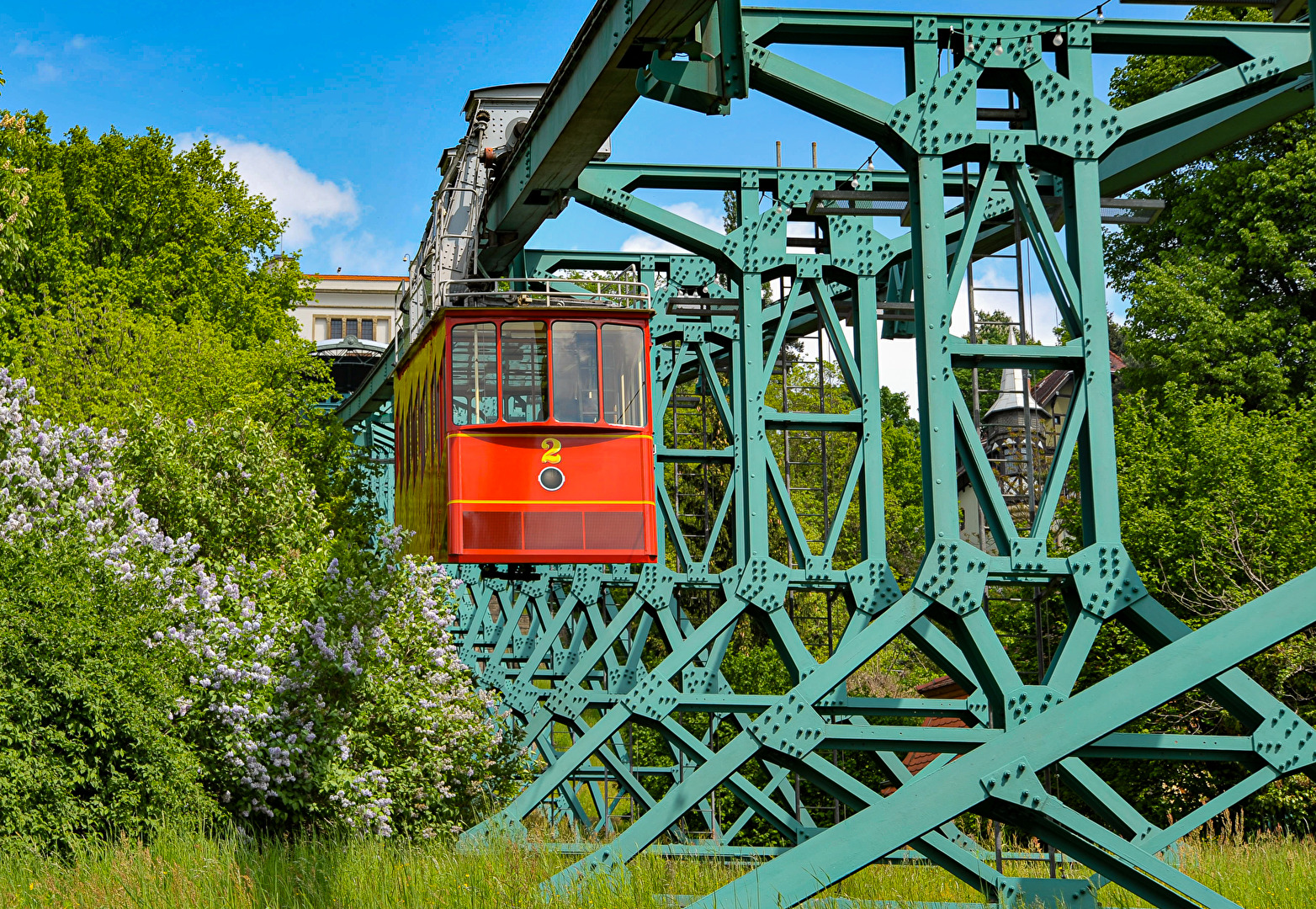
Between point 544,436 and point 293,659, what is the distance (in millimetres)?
3302

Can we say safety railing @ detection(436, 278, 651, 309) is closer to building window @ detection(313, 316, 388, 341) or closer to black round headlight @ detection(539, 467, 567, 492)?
black round headlight @ detection(539, 467, 567, 492)

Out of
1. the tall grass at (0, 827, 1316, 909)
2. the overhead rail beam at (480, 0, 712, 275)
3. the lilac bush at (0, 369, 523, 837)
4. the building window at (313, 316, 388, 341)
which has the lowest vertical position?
the tall grass at (0, 827, 1316, 909)

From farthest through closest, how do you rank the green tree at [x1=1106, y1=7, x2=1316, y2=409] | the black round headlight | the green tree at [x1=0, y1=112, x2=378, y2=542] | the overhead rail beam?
the green tree at [x1=1106, y1=7, x2=1316, y2=409], the green tree at [x1=0, y1=112, x2=378, y2=542], the black round headlight, the overhead rail beam

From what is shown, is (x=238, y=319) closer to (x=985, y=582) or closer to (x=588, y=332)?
(x=588, y=332)

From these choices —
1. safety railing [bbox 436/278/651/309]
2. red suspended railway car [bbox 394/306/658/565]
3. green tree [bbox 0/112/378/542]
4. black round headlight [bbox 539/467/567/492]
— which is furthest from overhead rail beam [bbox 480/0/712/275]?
green tree [bbox 0/112/378/542]

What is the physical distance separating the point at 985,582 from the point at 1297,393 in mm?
21827

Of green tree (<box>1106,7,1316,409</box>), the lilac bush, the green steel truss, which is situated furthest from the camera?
green tree (<box>1106,7,1316,409</box>)

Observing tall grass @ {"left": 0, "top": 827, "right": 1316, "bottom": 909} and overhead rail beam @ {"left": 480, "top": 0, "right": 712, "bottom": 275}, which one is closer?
tall grass @ {"left": 0, "top": 827, "right": 1316, "bottom": 909}

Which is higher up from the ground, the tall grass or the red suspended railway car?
the red suspended railway car

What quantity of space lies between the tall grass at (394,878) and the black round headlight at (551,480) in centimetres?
364

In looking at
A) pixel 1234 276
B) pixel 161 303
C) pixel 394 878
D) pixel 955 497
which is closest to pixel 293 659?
pixel 394 878

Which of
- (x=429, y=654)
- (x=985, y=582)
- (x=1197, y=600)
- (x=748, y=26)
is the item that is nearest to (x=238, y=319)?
(x=429, y=654)

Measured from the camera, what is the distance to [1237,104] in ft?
38.2

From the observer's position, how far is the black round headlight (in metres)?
14.9
